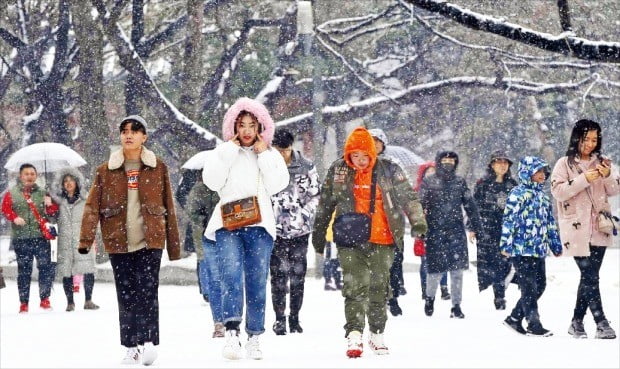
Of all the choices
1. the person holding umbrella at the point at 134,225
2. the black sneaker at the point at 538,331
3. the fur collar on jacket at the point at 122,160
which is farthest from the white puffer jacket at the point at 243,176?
the black sneaker at the point at 538,331

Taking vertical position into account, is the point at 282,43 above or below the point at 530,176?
above

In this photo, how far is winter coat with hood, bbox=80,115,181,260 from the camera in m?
8.16

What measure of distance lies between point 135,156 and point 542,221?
153 inches

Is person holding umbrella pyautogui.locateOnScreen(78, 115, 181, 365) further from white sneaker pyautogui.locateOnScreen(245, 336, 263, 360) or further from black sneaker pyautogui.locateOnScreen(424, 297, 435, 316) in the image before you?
black sneaker pyautogui.locateOnScreen(424, 297, 435, 316)

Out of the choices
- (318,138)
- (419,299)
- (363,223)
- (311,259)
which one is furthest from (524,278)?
(311,259)

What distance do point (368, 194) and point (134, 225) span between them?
63.9 inches

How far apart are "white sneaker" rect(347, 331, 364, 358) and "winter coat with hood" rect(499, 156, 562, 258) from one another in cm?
243

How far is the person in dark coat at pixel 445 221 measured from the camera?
13.0 m

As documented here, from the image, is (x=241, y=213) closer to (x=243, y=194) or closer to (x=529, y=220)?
(x=243, y=194)

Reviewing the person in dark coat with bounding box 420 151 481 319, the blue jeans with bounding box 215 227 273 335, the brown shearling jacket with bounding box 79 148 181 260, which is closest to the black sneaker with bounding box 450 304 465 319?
the person in dark coat with bounding box 420 151 481 319

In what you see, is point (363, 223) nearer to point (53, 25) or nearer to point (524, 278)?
point (524, 278)

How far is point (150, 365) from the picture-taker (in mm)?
8250

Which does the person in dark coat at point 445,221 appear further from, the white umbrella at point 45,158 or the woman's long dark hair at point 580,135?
the white umbrella at point 45,158

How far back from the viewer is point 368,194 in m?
8.79
